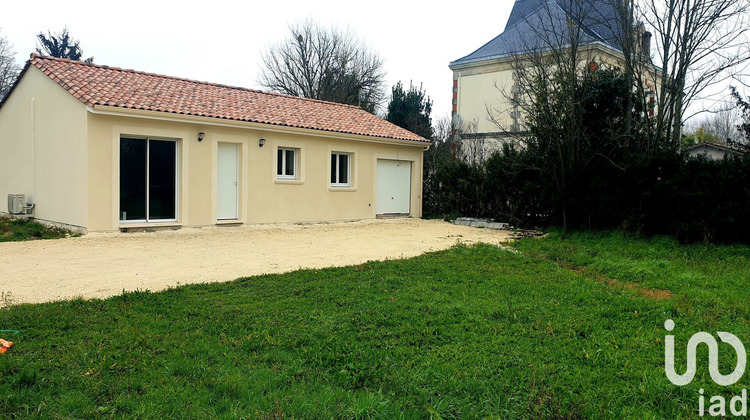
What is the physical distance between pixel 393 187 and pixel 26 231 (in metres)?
10.8

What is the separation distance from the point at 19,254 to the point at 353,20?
30063 millimetres

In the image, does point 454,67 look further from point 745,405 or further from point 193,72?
point 745,405

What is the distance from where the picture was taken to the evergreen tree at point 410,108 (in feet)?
84.1

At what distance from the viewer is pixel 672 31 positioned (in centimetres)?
1130

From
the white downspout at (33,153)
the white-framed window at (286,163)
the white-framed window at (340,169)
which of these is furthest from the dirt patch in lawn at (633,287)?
the white downspout at (33,153)

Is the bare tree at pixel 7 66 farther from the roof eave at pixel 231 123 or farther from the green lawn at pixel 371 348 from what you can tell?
the green lawn at pixel 371 348

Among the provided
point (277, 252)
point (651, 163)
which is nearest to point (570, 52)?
point (651, 163)

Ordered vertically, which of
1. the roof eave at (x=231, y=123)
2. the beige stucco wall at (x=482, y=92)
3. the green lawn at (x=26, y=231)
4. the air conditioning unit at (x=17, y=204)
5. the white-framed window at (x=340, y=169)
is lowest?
the green lawn at (x=26, y=231)

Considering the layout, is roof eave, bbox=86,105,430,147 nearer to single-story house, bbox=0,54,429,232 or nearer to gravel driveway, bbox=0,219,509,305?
single-story house, bbox=0,54,429,232

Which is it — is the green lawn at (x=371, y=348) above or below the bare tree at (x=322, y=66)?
below

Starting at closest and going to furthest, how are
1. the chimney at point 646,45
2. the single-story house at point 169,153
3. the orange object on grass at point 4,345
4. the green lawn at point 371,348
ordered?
Answer: the green lawn at point 371,348
the orange object on grass at point 4,345
the single-story house at point 169,153
the chimney at point 646,45

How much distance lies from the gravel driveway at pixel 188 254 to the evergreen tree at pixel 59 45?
32451 millimetres

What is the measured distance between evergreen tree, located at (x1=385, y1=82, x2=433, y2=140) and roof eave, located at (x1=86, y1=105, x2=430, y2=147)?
735cm

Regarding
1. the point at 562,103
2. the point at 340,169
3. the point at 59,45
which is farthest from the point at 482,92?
the point at 59,45
